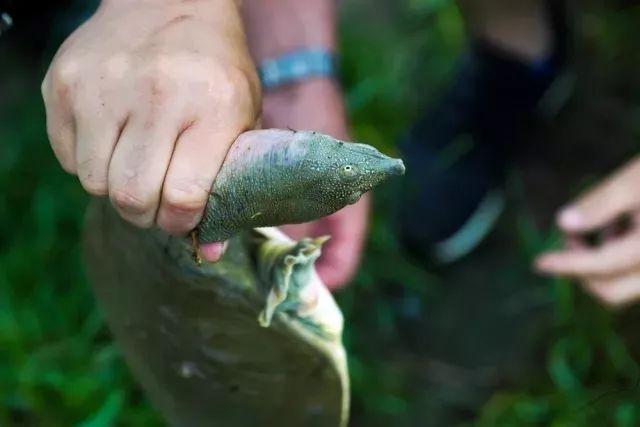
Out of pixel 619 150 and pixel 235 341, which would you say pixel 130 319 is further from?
pixel 619 150

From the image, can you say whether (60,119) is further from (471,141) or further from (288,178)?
(471,141)

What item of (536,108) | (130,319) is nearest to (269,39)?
(130,319)

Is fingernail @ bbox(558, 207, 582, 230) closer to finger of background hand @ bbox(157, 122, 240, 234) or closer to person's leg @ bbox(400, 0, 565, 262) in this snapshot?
person's leg @ bbox(400, 0, 565, 262)

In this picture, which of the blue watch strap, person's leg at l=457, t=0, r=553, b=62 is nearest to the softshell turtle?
the blue watch strap

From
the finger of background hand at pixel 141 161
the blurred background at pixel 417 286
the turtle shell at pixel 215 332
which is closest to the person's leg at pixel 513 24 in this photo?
the blurred background at pixel 417 286

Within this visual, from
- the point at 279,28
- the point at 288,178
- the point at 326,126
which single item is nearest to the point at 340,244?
the point at 326,126
